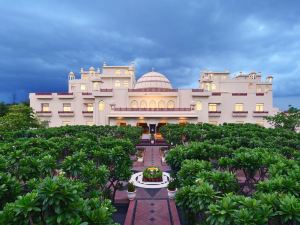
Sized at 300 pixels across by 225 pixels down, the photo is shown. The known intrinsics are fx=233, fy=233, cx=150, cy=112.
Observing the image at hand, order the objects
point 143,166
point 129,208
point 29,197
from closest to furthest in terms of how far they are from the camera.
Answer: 1. point 29,197
2. point 129,208
3. point 143,166

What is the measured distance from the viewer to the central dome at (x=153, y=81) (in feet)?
171

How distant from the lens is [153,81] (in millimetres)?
52438

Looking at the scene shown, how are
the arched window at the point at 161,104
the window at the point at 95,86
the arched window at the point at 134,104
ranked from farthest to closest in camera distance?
the arched window at the point at 161,104
the arched window at the point at 134,104
the window at the point at 95,86

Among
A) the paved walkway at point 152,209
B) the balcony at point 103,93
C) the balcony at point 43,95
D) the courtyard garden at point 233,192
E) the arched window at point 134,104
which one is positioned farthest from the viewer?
the balcony at point 43,95

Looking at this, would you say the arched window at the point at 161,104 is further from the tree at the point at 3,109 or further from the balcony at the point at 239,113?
the tree at the point at 3,109

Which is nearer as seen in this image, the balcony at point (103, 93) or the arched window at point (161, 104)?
the balcony at point (103, 93)

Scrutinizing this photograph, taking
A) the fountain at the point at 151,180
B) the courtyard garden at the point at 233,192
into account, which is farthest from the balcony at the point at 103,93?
the courtyard garden at the point at 233,192

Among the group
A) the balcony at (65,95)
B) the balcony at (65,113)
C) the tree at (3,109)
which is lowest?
the balcony at (65,113)

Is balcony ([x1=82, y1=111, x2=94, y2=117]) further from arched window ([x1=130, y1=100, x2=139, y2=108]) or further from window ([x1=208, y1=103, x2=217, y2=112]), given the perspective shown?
window ([x1=208, y1=103, x2=217, y2=112])

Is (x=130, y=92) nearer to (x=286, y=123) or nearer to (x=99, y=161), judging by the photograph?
(x=286, y=123)

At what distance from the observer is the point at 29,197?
16.6ft

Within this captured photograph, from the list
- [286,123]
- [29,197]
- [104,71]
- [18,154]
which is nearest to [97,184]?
[18,154]

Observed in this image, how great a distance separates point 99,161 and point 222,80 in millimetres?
47482

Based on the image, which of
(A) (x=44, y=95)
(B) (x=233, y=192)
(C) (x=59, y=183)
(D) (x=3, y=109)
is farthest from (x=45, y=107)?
(C) (x=59, y=183)
